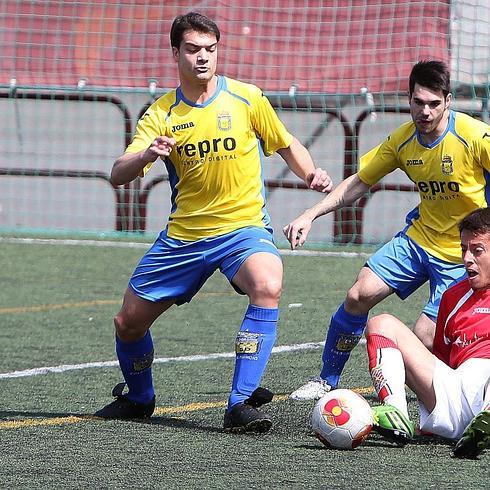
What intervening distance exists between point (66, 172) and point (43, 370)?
7.55 meters

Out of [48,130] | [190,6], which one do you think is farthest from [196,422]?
[48,130]

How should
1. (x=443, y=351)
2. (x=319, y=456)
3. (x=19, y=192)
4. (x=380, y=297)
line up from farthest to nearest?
1. (x=19, y=192)
2. (x=380, y=297)
3. (x=443, y=351)
4. (x=319, y=456)

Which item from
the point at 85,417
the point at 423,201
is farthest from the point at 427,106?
the point at 85,417

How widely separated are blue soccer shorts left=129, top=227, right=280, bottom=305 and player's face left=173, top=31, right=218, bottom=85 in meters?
0.71

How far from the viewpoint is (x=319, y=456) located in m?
5.17

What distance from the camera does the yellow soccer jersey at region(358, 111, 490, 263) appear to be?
6297 mm

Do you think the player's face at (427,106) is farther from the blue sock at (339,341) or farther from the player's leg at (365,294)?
the blue sock at (339,341)

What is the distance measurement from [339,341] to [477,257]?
1436 millimetres

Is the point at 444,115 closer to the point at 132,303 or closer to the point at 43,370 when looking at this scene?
the point at 132,303

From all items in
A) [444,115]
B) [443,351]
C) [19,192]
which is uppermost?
[444,115]

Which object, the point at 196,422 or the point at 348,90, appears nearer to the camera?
the point at 196,422

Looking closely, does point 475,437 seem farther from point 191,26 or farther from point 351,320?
point 191,26

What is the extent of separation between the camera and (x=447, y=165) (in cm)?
630

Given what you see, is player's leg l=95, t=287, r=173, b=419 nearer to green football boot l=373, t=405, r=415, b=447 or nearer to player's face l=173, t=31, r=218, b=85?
player's face l=173, t=31, r=218, b=85
